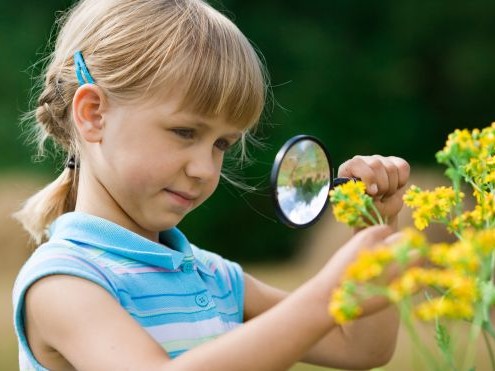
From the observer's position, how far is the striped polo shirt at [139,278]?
1.41 metres

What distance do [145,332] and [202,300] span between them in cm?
33

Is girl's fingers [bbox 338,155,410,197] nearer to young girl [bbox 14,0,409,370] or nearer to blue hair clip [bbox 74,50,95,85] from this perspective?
young girl [bbox 14,0,409,370]

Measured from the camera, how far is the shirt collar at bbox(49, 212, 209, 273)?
1.50 m

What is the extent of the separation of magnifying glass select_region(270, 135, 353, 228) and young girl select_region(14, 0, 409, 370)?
0.55 ft

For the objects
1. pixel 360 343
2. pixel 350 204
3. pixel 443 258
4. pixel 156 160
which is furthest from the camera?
pixel 360 343

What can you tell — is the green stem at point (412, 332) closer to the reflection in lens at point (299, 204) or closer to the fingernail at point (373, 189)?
the reflection in lens at point (299, 204)

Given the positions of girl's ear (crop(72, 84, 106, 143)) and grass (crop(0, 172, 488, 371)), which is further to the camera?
grass (crop(0, 172, 488, 371))

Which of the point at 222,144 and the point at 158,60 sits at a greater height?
the point at 158,60

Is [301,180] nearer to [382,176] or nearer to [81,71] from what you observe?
[382,176]

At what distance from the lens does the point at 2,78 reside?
6781 mm

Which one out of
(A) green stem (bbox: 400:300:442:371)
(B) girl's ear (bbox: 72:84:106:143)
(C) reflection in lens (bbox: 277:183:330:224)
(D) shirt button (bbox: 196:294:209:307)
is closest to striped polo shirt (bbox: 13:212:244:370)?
(D) shirt button (bbox: 196:294:209:307)

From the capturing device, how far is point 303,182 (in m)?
1.32

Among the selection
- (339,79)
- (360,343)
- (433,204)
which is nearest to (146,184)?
(360,343)

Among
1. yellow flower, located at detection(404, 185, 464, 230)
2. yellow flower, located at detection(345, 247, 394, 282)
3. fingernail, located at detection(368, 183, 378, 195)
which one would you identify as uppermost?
fingernail, located at detection(368, 183, 378, 195)
